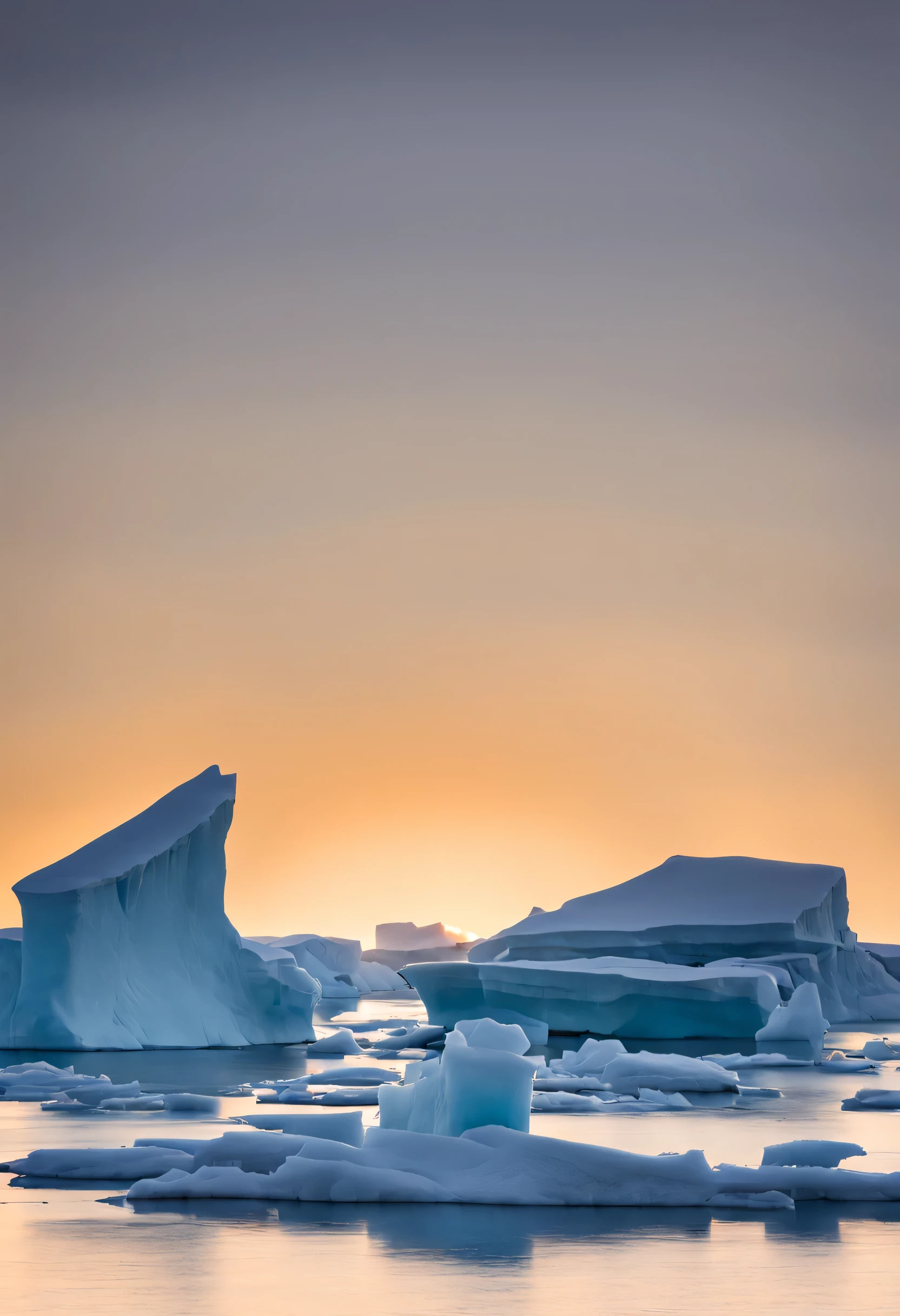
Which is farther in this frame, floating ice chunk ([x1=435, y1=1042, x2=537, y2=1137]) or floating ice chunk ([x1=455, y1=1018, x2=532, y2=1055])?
floating ice chunk ([x1=455, y1=1018, x2=532, y2=1055])

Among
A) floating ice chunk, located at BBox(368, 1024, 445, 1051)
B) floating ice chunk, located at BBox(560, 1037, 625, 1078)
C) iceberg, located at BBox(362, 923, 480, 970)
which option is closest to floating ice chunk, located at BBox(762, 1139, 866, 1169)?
floating ice chunk, located at BBox(560, 1037, 625, 1078)

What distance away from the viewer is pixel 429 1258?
6902mm

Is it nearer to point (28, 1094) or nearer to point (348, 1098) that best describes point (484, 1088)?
point (348, 1098)

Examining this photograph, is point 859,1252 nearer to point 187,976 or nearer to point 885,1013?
point 187,976

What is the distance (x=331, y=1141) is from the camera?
8984mm

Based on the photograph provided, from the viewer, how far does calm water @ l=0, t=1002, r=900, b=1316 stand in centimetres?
613

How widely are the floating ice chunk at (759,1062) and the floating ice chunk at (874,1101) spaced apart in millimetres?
6253

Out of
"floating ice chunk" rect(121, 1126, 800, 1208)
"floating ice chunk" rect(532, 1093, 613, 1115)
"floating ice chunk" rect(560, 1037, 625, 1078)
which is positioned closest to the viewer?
"floating ice chunk" rect(121, 1126, 800, 1208)

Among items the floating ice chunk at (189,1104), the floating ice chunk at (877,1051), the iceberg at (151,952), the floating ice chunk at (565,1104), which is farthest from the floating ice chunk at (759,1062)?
the floating ice chunk at (189,1104)

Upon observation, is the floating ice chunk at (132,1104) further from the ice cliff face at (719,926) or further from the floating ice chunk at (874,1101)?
the ice cliff face at (719,926)

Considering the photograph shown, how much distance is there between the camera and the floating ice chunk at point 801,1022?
25438 mm

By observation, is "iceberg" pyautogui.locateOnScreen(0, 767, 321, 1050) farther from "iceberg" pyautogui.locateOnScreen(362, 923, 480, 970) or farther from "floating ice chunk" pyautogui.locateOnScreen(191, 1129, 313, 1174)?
"iceberg" pyautogui.locateOnScreen(362, 923, 480, 970)

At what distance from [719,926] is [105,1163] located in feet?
92.2

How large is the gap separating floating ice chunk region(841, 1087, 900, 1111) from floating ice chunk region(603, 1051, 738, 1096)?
1505 millimetres
